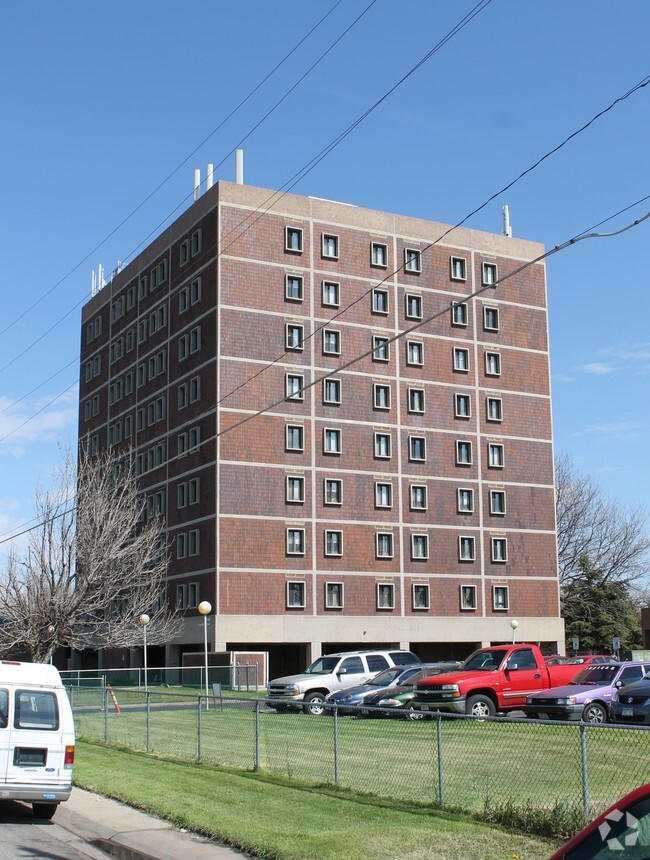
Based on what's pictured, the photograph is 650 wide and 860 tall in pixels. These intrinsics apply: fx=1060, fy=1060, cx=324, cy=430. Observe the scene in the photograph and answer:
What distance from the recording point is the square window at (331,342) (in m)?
61.2

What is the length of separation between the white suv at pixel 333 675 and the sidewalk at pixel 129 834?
16565 mm

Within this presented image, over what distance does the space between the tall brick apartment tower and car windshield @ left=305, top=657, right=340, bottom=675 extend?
21.7 m

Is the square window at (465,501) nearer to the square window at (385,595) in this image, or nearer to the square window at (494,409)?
the square window at (494,409)

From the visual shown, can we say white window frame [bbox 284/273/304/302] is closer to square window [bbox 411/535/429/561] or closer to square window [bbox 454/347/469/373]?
square window [bbox 454/347/469/373]

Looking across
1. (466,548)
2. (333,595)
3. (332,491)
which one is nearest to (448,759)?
(333,595)

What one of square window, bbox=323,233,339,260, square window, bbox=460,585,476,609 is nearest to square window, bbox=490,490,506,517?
square window, bbox=460,585,476,609

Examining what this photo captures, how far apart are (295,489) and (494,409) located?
14864 mm

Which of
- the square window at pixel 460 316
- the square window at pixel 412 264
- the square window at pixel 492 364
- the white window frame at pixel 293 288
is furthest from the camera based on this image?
the square window at pixel 492 364

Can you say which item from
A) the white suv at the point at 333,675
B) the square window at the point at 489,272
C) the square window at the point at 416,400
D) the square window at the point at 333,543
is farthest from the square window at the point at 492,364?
the white suv at the point at 333,675

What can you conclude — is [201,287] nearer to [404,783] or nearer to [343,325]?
[343,325]

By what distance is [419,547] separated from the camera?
6197 centimetres

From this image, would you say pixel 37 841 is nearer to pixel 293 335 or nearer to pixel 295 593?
pixel 295 593

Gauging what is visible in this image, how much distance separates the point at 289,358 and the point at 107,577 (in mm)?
19286

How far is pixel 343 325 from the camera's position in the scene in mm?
61781
